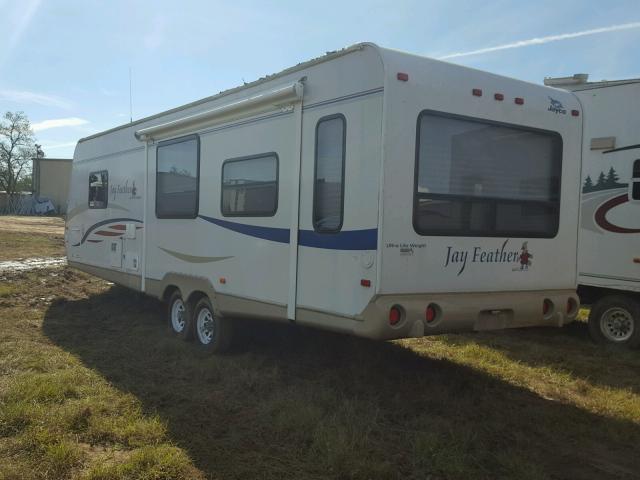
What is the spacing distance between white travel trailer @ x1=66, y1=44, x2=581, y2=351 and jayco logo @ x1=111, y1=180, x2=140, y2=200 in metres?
1.62

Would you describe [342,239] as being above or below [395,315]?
above

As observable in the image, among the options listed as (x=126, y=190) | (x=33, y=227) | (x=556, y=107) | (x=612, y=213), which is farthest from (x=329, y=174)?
(x=33, y=227)

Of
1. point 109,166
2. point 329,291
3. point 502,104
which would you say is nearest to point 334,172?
point 329,291

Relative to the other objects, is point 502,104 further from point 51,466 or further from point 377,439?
point 51,466

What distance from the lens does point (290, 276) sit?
5.23 meters

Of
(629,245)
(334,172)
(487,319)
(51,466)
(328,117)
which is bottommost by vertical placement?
(51,466)

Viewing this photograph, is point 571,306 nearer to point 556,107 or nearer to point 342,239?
point 556,107

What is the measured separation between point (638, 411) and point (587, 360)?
6.02 feet

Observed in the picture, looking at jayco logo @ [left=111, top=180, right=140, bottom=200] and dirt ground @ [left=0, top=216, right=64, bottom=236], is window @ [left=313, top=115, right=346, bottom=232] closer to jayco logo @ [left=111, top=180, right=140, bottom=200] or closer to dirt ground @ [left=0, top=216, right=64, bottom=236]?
jayco logo @ [left=111, top=180, right=140, bottom=200]

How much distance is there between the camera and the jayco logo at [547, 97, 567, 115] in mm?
5492

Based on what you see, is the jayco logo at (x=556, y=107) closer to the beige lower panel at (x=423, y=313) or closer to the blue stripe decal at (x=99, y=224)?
the beige lower panel at (x=423, y=313)

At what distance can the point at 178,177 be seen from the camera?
7.12m

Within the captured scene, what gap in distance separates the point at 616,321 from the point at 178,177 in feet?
18.9

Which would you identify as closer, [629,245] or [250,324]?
[250,324]
